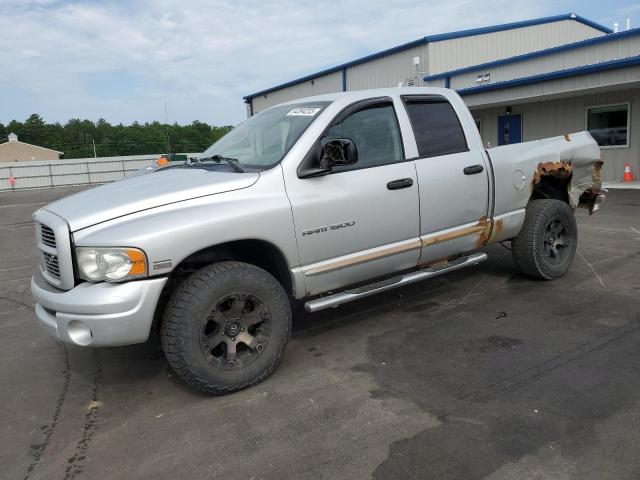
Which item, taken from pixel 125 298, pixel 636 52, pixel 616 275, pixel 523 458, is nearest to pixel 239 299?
pixel 125 298

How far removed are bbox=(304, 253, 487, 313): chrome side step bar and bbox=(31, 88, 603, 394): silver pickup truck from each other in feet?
0.05

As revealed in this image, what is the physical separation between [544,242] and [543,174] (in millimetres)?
704

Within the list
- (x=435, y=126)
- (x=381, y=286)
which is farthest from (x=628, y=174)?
(x=381, y=286)

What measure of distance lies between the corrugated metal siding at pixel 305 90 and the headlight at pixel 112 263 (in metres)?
25.7

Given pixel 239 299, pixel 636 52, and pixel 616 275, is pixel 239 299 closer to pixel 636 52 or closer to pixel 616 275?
pixel 616 275

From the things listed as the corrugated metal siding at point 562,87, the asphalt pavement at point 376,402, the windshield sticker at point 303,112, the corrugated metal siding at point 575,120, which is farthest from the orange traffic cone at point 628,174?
the windshield sticker at point 303,112

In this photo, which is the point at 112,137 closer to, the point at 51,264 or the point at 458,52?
the point at 458,52

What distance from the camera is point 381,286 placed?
4301 millimetres

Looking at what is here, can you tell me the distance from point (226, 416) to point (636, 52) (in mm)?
15574

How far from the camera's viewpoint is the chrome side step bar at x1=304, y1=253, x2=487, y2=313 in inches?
156

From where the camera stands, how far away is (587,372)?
3.63 m

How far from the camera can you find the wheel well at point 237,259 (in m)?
3.59

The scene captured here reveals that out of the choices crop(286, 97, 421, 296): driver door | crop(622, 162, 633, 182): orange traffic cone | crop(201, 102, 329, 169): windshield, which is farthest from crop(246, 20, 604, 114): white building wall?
crop(286, 97, 421, 296): driver door

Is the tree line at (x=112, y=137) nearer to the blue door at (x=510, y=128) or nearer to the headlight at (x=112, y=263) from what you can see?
the blue door at (x=510, y=128)
